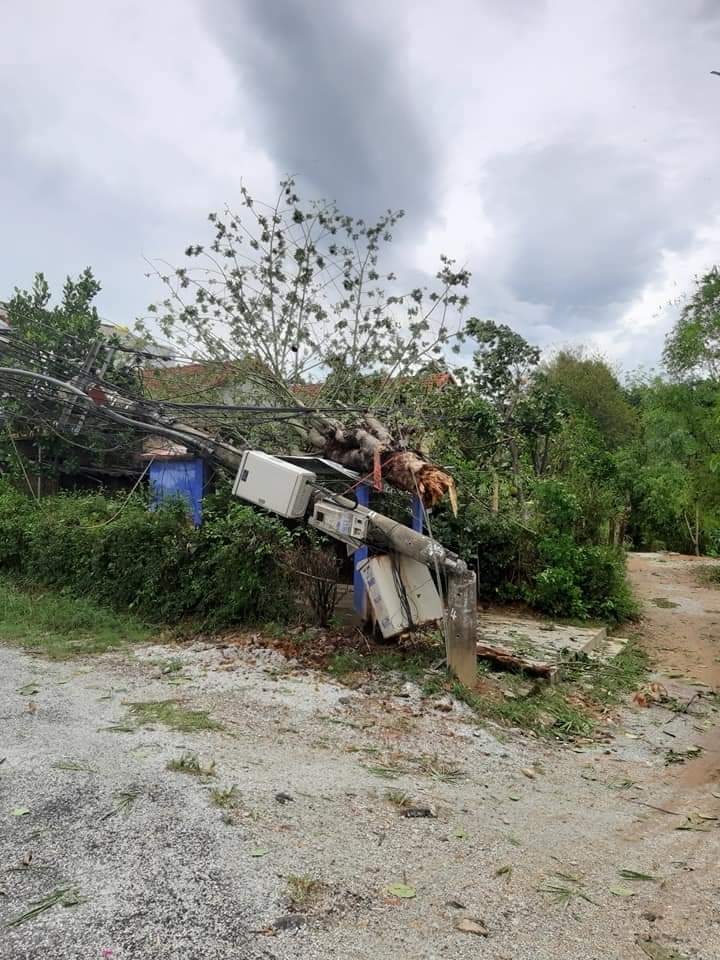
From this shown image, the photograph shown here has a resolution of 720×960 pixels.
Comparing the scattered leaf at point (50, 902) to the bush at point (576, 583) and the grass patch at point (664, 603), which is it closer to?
the bush at point (576, 583)

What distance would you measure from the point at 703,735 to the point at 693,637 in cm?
451

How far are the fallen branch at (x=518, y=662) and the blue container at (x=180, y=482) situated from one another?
14.3 feet

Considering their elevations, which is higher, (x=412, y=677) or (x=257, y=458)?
(x=257, y=458)

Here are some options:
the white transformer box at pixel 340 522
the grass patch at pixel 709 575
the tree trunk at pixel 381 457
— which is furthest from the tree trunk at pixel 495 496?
the grass patch at pixel 709 575

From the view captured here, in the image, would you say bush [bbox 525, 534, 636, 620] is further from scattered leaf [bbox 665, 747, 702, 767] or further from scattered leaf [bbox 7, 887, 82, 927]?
scattered leaf [bbox 7, 887, 82, 927]

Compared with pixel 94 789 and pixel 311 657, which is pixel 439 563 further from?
pixel 94 789

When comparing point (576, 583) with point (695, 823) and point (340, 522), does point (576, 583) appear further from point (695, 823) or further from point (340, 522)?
point (695, 823)

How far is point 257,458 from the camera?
7.30 m

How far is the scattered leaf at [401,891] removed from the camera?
9.67ft

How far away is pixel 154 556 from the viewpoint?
894cm

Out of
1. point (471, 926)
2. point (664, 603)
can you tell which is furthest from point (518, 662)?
point (664, 603)

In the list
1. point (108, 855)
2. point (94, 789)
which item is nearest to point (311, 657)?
point (94, 789)

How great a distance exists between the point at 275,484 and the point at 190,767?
347 centimetres

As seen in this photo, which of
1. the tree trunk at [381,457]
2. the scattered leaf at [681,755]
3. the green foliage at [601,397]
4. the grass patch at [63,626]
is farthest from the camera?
the green foliage at [601,397]
